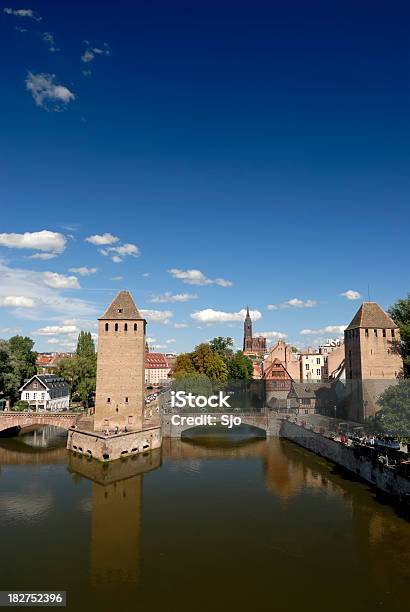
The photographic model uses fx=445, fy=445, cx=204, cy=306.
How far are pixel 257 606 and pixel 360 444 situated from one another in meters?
16.7

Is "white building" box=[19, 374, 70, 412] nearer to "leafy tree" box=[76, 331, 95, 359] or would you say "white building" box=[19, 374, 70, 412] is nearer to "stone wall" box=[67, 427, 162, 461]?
"leafy tree" box=[76, 331, 95, 359]

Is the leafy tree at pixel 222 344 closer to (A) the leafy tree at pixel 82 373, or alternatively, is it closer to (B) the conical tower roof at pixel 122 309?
(A) the leafy tree at pixel 82 373

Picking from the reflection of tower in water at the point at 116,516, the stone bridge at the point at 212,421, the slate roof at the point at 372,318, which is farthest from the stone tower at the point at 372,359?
the reflection of tower in water at the point at 116,516

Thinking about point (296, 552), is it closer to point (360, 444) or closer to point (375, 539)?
point (375, 539)

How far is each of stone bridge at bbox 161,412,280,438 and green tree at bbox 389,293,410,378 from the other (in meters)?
13.4

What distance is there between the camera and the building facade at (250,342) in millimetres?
145375

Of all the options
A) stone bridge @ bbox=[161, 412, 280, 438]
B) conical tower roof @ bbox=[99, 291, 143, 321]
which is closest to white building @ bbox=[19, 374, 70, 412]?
stone bridge @ bbox=[161, 412, 280, 438]

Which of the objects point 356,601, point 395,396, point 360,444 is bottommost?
point 356,601

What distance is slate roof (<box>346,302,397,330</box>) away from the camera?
1559 inches

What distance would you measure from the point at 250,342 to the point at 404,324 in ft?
355

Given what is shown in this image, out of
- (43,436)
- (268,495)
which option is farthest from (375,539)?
(43,436)

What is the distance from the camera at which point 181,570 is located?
16.3 m

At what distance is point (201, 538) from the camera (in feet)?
63.1

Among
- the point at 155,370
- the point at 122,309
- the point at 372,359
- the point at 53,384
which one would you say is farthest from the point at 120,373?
the point at 155,370
